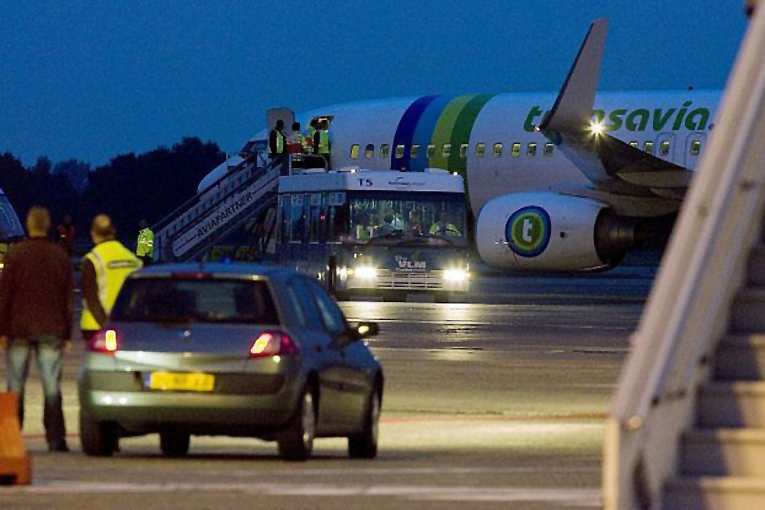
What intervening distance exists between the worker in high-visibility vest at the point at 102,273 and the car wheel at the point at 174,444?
4.03 ft

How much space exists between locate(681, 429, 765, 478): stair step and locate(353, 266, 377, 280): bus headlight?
3084 centimetres

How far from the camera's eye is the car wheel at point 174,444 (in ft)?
45.4

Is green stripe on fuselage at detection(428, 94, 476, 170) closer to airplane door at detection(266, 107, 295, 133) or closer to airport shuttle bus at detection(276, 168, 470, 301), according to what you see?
airport shuttle bus at detection(276, 168, 470, 301)

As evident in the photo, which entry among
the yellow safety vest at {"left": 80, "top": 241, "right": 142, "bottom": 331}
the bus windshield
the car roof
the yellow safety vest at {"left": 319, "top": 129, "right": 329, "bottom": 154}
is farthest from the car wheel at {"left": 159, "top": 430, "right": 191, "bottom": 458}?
the yellow safety vest at {"left": 319, "top": 129, "right": 329, "bottom": 154}

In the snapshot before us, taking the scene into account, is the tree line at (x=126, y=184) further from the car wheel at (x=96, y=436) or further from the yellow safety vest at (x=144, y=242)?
the car wheel at (x=96, y=436)

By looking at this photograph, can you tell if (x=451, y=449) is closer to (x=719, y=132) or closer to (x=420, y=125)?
(x=719, y=132)

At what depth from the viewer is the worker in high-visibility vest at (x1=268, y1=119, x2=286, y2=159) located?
48.1 m

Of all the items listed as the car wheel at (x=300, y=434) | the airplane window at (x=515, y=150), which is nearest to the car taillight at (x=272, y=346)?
the car wheel at (x=300, y=434)

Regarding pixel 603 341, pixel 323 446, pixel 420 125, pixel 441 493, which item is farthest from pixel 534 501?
pixel 420 125

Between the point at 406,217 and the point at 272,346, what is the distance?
2780cm

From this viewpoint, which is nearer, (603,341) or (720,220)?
(720,220)

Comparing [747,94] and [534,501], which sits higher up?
[747,94]

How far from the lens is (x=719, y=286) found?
9.02 metres

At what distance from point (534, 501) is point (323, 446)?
4151 mm
